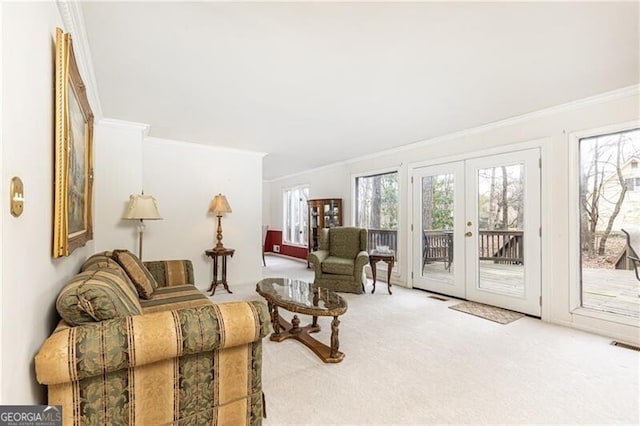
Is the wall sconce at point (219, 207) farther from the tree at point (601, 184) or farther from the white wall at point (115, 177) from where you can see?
the tree at point (601, 184)

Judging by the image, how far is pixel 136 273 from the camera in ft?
8.07

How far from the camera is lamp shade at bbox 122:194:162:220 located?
336 cm

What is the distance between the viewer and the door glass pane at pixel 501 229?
3.51 metres

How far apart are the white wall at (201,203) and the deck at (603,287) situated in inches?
146

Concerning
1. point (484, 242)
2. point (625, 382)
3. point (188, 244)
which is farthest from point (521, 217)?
point (188, 244)

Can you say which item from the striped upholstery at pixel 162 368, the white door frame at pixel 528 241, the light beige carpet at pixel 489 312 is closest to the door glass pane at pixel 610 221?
the white door frame at pixel 528 241

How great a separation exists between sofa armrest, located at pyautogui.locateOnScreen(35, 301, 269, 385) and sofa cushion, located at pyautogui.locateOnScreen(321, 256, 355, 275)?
115 inches

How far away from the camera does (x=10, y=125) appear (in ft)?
3.03

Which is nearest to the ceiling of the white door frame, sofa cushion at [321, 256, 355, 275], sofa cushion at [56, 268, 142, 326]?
the white door frame

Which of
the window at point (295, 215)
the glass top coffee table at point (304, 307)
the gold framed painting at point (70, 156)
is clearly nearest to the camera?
the gold framed painting at point (70, 156)

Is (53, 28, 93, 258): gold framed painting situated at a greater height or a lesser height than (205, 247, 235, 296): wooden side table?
greater

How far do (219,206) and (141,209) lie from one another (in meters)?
1.22

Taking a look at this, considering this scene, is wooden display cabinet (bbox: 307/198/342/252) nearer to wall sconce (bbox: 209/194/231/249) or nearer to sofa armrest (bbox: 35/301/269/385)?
wall sconce (bbox: 209/194/231/249)

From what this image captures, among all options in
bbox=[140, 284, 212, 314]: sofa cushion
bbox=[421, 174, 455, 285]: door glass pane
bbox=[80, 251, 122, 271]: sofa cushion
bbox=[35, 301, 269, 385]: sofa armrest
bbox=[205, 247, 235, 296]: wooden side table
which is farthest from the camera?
bbox=[205, 247, 235, 296]: wooden side table
